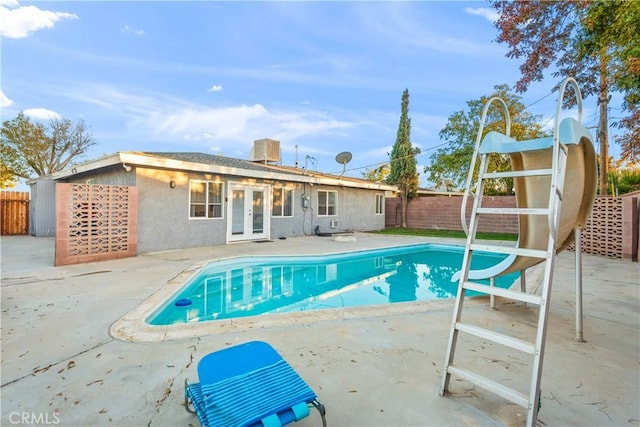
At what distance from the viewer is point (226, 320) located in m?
3.46

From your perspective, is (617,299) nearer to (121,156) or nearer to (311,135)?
(121,156)

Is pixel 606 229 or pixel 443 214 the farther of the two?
pixel 443 214

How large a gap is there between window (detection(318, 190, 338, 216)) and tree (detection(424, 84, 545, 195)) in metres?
8.17

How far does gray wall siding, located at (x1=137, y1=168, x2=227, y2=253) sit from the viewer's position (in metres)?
8.12

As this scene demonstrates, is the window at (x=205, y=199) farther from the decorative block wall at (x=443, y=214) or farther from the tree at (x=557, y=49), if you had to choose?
the decorative block wall at (x=443, y=214)

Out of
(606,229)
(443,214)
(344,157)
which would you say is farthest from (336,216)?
(606,229)

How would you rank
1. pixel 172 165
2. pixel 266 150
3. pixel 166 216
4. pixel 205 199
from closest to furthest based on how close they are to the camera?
1. pixel 172 165
2. pixel 166 216
3. pixel 205 199
4. pixel 266 150

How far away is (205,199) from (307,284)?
201 inches

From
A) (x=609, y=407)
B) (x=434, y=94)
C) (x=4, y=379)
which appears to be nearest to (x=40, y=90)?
(x=4, y=379)

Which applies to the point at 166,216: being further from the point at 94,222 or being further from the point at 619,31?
the point at 619,31

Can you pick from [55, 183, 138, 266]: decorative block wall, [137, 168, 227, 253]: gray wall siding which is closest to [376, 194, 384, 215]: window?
[137, 168, 227, 253]: gray wall siding

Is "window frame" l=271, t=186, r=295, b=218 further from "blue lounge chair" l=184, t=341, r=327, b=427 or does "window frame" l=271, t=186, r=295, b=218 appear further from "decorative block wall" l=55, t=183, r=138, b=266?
"blue lounge chair" l=184, t=341, r=327, b=427

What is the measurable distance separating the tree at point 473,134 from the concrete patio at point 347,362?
15.3 metres

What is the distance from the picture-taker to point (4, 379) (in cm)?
223
